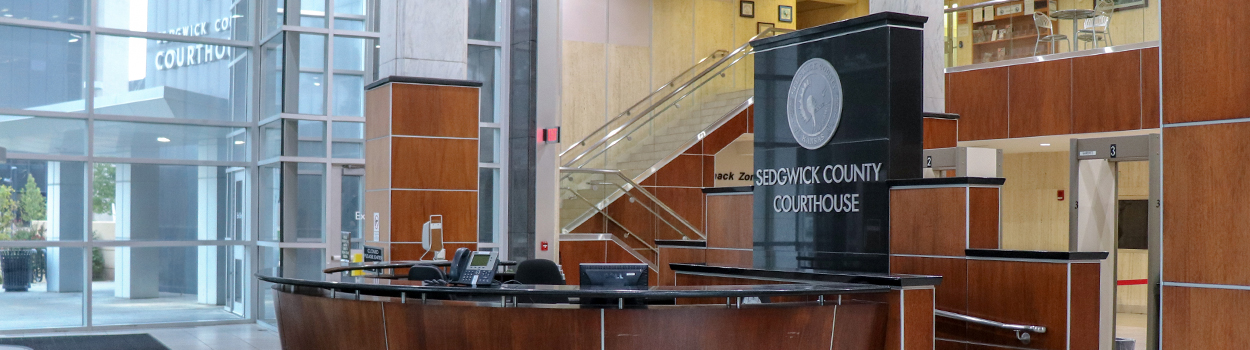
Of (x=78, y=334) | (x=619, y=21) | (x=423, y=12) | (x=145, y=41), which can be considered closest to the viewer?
(x=423, y=12)

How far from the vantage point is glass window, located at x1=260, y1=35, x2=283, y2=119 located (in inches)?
481

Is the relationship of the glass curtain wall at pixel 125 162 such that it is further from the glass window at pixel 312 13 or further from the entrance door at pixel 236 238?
the glass window at pixel 312 13

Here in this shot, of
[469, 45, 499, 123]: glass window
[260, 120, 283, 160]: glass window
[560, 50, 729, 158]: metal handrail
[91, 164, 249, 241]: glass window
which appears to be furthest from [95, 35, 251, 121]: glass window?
[560, 50, 729, 158]: metal handrail

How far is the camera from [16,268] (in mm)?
11625

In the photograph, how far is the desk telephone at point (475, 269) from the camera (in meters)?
6.14

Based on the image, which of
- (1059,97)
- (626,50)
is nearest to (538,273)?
(1059,97)

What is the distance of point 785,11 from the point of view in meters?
21.1

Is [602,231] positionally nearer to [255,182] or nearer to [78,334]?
[255,182]

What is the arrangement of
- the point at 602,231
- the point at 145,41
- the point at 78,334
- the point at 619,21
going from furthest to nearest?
1. the point at 619,21
2. the point at 602,231
3. the point at 145,41
4. the point at 78,334

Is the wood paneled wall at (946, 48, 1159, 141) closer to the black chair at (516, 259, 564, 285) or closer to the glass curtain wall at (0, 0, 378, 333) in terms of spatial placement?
the black chair at (516, 259, 564, 285)

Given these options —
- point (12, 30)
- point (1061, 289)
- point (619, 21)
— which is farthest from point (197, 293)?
point (1061, 289)

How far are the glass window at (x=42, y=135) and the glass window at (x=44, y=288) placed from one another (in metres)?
1.09

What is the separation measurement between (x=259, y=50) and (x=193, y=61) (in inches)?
29.7

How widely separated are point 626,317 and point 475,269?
3.64 ft
